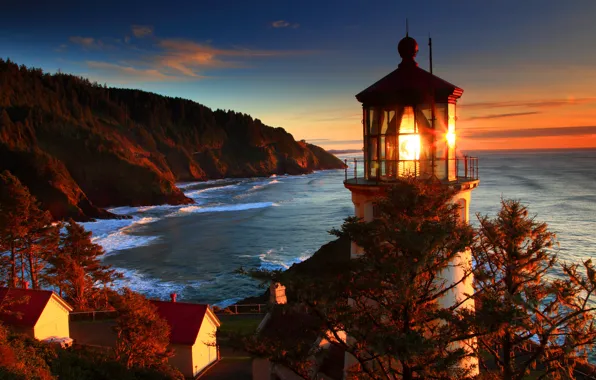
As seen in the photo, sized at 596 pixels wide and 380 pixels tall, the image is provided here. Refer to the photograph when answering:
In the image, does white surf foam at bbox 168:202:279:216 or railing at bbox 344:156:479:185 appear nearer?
railing at bbox 344:156:479:185

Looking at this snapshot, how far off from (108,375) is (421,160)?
9136 mm

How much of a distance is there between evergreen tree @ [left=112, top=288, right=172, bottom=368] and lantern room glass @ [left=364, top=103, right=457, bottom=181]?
7.99 m

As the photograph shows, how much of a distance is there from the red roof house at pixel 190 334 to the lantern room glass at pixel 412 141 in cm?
892

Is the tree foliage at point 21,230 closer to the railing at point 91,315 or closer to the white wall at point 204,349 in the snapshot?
the railing at point 91,315

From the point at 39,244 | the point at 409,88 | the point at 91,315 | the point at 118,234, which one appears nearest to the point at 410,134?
the point at 409,88

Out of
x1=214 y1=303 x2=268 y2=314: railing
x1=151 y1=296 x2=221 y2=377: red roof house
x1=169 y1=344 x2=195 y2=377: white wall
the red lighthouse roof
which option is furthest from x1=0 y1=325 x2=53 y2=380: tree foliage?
x1=214 y1=303 x2=268 y2=314: railing

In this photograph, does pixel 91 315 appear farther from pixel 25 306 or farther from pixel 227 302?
pixel 227 302

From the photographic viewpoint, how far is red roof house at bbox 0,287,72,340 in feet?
50.4

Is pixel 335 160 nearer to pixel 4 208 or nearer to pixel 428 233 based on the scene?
pixel 4 208

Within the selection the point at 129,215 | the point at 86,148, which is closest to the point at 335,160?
the point at 86,148

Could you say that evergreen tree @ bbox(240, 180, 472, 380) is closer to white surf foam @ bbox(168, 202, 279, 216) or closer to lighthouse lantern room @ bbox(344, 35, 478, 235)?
lighthouse lantern room @ bbox(344, 35, 478, 235)

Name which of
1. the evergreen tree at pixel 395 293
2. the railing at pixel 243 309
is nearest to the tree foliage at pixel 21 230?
the railing at pixel 243 309

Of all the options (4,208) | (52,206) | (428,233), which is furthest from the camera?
(52,206)

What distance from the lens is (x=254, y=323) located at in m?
18.8
